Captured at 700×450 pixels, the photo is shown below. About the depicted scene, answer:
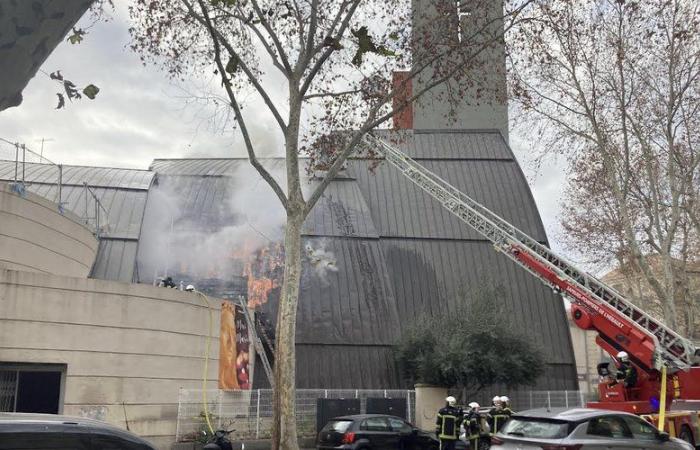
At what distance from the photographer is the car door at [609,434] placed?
379 inches

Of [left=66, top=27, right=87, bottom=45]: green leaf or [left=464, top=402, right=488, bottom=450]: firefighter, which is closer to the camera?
[left=66, top=27, right=87, bottom=45]: green leaf

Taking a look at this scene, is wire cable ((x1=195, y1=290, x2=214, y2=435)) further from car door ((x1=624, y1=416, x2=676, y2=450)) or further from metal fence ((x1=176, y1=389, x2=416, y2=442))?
car door ((x1=624, y1=416, x2=676, y2=450))

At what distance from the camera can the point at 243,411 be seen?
19.3 m

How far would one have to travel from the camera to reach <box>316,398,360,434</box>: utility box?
20875 millimetres

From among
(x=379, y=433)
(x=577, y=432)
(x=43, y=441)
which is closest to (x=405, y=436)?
(x=379, y=433)

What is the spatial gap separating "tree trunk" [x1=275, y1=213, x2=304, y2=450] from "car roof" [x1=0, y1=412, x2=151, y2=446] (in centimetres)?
710

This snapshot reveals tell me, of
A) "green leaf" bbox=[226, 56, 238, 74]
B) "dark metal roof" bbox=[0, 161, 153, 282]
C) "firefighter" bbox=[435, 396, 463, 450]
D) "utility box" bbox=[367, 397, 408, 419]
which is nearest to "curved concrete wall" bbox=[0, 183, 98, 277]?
"green leaf" bbox=[226, 56, 238, 74]

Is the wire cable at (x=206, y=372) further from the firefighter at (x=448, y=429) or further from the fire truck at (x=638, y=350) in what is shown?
the fire truck at (x=638, y=350)

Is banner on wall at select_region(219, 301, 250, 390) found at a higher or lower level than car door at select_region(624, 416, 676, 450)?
higher

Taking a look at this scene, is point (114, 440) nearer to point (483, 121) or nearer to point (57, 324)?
point (57, 324)

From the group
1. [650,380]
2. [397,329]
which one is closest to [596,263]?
[397,329]

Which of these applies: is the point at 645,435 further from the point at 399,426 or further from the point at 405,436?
the point at 399,426

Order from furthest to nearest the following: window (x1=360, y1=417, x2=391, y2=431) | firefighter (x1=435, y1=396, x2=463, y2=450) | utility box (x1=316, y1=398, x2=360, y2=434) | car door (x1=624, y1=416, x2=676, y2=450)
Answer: utility box (x1=316, y1=398, x2=360, y2=434) → window (x1=360, y1=417, x2=391, y2=431) → firefighter (x1=435, y1=396, x2=463, y2=450) → car door (x1=624, y1=416, x2=676, y2=450)

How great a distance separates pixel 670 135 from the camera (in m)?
21.9
